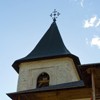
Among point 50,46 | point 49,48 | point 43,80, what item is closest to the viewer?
point 43,80

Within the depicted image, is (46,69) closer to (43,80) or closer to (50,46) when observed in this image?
(43,80)

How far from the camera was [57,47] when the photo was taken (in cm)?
2570

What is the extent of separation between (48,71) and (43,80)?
73cm

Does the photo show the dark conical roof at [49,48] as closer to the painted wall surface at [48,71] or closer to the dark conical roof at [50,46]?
the dark conical roof at [50,46]

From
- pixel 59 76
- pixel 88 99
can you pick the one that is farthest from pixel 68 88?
pixel 59 76

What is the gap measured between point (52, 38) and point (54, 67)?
434 cm

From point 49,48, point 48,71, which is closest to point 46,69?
point 48,71

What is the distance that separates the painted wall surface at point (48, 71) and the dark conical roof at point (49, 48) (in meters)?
0.34

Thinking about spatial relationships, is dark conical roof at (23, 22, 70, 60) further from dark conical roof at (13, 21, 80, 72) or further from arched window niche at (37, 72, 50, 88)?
arched window niche at (37, 72, 50, 88)

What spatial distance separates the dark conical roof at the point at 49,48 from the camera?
79.2 feet

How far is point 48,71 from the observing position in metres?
23.5

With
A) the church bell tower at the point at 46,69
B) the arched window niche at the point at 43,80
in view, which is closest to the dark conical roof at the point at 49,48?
the church bell tower at the point at 46,69

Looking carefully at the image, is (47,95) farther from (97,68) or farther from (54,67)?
(54,67)

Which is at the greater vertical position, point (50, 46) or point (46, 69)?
point (50, 46)
